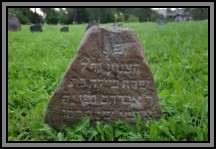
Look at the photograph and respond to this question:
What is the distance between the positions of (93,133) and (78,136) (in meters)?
0.15

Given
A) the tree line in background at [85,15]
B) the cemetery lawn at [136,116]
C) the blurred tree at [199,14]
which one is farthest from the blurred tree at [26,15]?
the cemetery lawn at [136,116]

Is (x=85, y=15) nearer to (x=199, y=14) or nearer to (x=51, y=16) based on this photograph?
(x=51, y=16)

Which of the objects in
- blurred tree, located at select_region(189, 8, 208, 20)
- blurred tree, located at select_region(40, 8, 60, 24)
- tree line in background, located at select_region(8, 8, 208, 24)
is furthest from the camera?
blurred tree, located at select_region(40, 8, 60, 24)

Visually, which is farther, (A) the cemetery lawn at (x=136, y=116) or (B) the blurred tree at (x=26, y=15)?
(B) the blurred tree at (x=26, y=15)

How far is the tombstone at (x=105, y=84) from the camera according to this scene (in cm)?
361

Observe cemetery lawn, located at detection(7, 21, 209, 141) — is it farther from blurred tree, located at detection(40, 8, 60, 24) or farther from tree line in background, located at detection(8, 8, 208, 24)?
blurred tree, located at detection(40, 8, 60, 24)

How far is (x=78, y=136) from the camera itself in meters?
3.44

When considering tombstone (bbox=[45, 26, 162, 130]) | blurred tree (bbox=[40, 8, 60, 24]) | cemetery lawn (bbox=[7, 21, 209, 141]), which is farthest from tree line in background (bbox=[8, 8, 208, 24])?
tombstone (bbox=[45, 26, 162, 130])

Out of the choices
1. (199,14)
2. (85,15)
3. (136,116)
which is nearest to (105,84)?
(136,116)

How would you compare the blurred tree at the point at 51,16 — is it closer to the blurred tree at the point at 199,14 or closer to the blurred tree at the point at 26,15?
the blurred tree at the point at 26,15

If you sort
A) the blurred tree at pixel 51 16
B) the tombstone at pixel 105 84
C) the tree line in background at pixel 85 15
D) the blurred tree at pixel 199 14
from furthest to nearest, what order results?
the blurred tree at pixel 51 16 < the tree line in background at pixel 85 15 < the blurred tree at pixel 199 14 < the tombstone at pixel 105 84

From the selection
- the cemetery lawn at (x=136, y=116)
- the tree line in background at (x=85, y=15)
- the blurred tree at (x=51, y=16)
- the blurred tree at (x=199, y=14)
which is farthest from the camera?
the blurred tree at (x=51, y=16)

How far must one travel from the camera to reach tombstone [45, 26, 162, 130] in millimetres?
3605

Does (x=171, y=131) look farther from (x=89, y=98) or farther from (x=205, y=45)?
(x=205, y=45)
